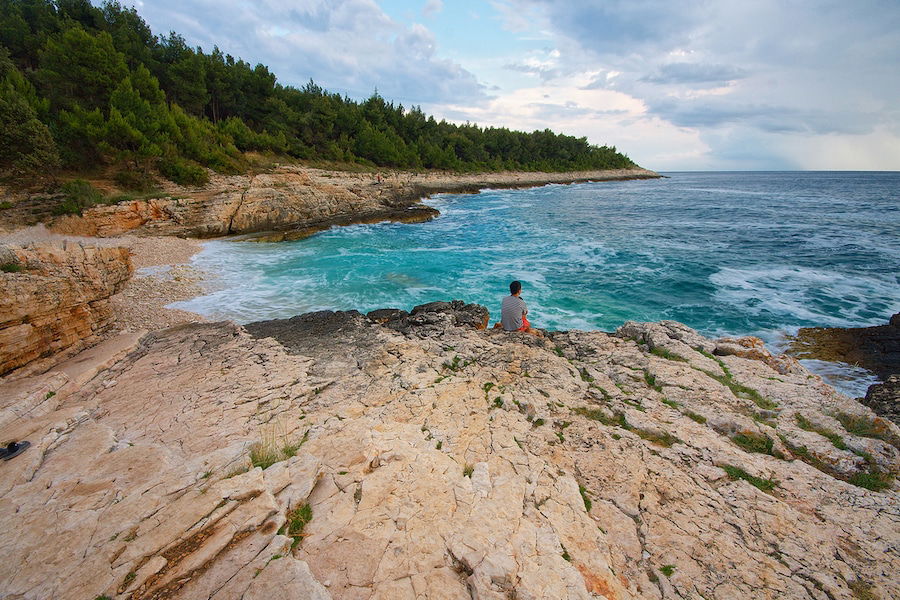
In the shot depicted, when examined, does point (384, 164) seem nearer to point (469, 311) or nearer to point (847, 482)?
point (469, 311)

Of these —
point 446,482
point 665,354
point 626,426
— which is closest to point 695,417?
point 626,426

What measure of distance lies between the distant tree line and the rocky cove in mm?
20067

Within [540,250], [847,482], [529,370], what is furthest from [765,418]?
[540,250]

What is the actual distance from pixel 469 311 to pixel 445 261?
9609 millimetres

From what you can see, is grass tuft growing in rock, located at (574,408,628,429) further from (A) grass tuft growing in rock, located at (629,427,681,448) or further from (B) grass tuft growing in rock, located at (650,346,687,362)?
(B) grass tuft growing in rock, located at (650,346,687,362)

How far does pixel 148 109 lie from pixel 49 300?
26.3m

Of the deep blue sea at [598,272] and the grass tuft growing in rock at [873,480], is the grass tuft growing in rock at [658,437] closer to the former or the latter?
the grass tuft growing in rock at [873,480]

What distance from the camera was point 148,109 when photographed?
25188 mm

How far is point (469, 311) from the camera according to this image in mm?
10242

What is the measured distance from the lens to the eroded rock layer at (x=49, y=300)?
643cm

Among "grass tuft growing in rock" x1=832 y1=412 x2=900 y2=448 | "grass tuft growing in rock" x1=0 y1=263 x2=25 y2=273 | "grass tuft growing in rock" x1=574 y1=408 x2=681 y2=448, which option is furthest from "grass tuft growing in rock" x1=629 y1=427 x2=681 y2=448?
"grass tuft growing in rock" x1=0 y1=263 x2=25 y2=273

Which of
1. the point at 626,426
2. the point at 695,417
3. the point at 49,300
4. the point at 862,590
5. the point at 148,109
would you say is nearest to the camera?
the point at 862,590

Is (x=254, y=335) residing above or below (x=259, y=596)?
below

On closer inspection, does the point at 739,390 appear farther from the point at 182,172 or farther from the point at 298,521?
the point at 182,172
